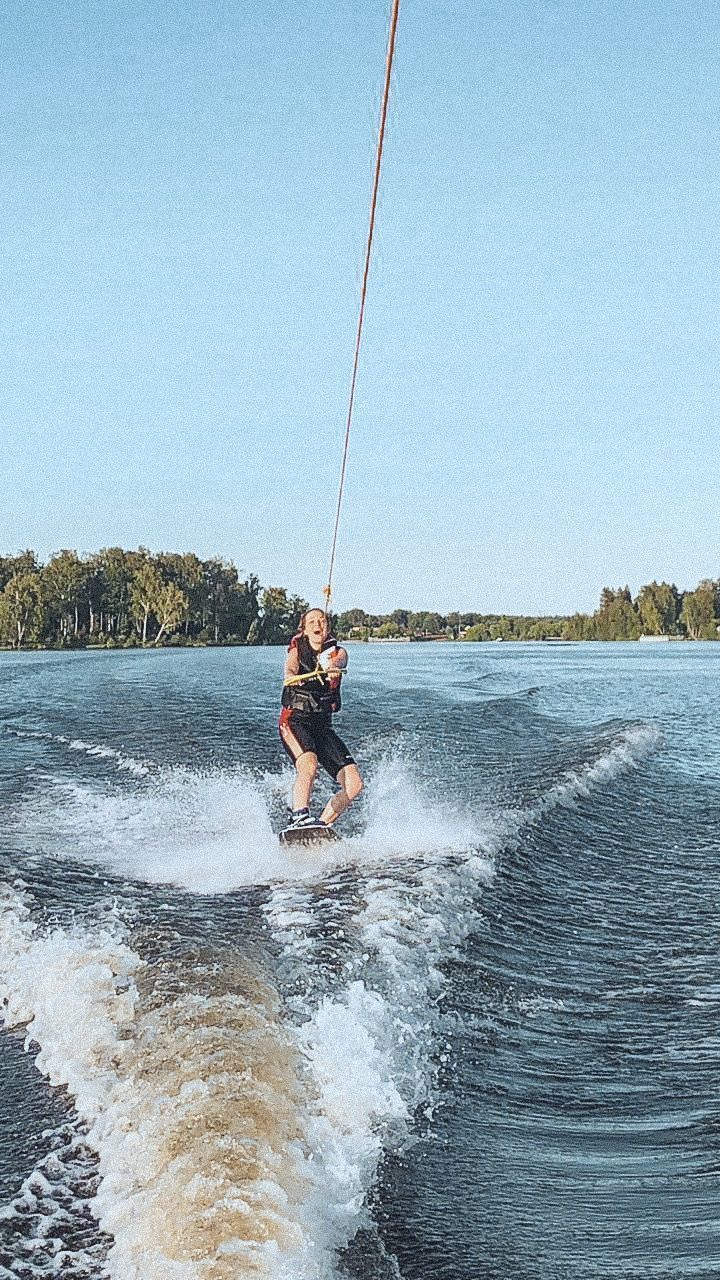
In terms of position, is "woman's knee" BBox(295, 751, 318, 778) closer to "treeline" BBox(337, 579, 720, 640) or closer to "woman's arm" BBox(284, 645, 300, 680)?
"woman's arm" BBox(284, 645, 300, 680)

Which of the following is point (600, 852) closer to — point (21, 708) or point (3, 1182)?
point (3, 1182)

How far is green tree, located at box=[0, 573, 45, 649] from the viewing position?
80125 mm

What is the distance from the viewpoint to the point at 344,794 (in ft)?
32.2

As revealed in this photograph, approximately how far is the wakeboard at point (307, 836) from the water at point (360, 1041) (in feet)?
0.53

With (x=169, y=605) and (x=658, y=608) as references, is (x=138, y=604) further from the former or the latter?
(x=658, y=608)

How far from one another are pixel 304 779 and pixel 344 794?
404 millimetres

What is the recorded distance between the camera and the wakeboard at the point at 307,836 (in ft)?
Result: 30.2

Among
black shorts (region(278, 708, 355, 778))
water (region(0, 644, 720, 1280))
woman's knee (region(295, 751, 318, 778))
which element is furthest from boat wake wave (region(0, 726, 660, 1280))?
black shorts (region(278, 708, 355, 778))

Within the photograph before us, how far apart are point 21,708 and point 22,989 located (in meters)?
17.6

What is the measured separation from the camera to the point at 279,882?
26.9ft

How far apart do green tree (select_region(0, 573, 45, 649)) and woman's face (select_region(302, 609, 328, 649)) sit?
7396 centimetres

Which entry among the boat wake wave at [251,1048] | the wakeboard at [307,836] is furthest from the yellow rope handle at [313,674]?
the boat wake wave at [251,1048]

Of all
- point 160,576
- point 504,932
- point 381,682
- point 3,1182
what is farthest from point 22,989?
point 160,576

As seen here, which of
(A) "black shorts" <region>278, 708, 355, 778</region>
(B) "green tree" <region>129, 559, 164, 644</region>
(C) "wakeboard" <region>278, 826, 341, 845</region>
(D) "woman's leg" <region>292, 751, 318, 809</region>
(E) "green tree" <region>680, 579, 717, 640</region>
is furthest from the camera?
(E) "green tree" <region>680, 579, 717, 640</region>
